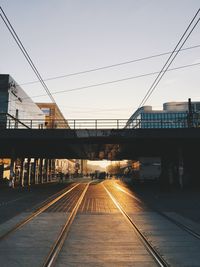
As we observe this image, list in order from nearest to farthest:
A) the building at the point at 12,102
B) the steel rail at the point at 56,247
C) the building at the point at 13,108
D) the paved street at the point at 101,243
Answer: the steel rail at the point at 56,247 → the paved street at the point at 101,243 → the building at the point at 13,108 → the building at the point at 12,102

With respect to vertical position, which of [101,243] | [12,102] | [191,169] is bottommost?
[101,243]

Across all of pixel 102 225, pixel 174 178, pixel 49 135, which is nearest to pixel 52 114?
pixel 174 178

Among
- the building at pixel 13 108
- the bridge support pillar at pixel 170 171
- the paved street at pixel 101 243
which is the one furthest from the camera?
the building at pixel 13 108

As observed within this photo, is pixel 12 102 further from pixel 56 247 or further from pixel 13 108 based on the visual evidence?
pixel 56 247

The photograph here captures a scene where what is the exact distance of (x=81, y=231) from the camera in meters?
9.98

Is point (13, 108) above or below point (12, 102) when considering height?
below

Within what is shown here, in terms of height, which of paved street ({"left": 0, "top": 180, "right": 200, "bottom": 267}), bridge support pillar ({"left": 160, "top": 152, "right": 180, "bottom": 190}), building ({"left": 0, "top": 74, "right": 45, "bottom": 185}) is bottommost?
paved street ({"left": 0, "top": 180, "right": 200, "bottom": 267})

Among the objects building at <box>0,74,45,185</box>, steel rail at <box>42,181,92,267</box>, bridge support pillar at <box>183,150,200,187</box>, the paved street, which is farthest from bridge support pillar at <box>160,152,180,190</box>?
steel rail at <box>42,181,92,267</box>

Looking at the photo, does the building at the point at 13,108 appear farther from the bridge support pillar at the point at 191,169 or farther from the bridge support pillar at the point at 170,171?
the bridge support pillar at the point at 191,169

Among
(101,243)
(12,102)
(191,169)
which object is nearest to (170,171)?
(191,169)

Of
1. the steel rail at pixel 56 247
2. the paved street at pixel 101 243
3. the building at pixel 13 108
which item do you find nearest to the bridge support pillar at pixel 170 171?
the building at pixel 13 108

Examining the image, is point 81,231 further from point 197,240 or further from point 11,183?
point 11,183

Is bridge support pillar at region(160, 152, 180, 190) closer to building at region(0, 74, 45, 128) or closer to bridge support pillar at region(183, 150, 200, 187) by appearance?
bridge support pillar at region(183, 150, 200, 187)

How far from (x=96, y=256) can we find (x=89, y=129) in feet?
92.3
